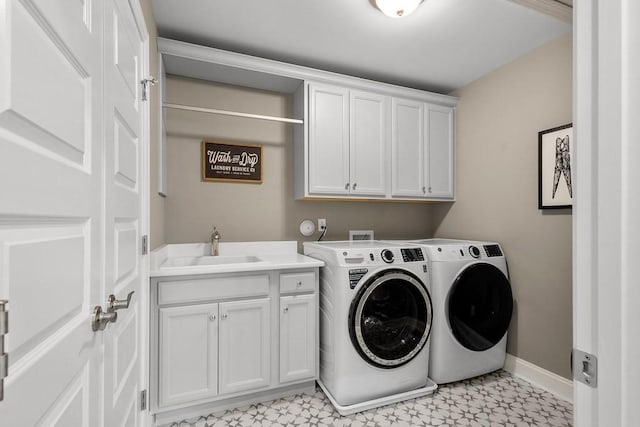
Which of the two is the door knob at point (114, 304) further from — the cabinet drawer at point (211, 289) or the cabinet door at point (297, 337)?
the cabinet door at point (297, 337)

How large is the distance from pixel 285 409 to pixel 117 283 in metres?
1.39

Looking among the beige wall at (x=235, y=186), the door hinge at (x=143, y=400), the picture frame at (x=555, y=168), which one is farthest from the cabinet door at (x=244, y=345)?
the picture frame at (x=555, y=168)

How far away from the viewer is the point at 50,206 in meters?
0.59

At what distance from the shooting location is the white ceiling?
184cm

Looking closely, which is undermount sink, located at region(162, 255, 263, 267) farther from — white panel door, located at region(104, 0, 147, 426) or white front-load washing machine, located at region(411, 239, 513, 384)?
white front-load washing machine, located at region(411, 239, 513, 384)

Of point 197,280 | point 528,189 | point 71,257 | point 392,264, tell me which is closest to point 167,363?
point 197,280

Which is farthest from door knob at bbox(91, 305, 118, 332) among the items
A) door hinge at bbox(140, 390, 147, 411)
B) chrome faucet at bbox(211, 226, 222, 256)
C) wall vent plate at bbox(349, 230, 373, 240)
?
wall vent plate at bbox(349, 230, 373, 240)

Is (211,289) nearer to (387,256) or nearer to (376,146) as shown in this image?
(387,256)

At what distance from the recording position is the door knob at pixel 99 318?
82 cm

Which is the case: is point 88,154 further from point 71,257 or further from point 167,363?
point 167,363

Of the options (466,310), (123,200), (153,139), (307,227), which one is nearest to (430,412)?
(466,310)

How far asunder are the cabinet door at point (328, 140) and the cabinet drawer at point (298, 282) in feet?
2.21

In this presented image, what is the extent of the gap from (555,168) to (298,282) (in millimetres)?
1927

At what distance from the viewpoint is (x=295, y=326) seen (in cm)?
203
